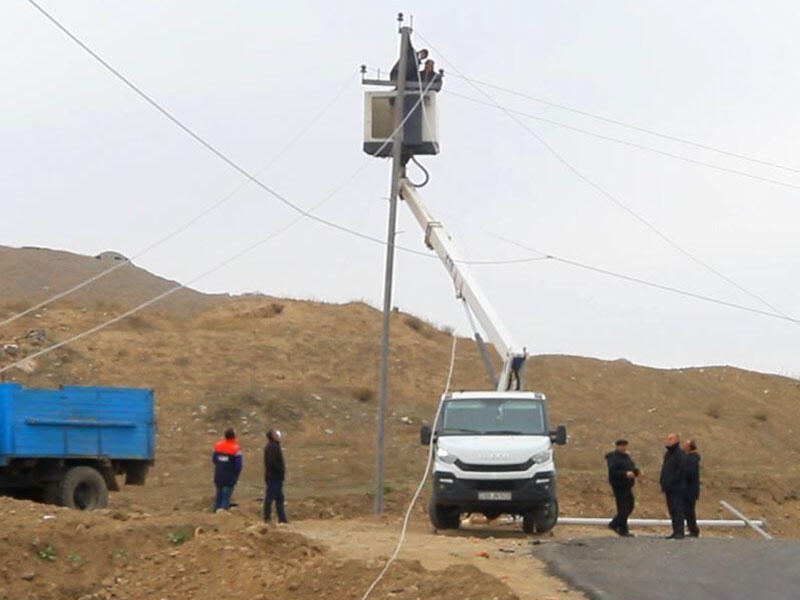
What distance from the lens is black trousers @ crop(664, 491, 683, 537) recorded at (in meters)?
22.1

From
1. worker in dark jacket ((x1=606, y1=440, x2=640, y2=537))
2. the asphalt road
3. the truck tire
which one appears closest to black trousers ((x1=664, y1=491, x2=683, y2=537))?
the asphalt road

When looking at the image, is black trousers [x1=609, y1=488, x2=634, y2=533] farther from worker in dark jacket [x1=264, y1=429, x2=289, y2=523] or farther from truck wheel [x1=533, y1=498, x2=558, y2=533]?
worker in dark jacket [x1=264, y1=429, x2=289, y2=523]

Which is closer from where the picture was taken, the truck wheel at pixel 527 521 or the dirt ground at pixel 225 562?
the dirt ground at pixel 225 562

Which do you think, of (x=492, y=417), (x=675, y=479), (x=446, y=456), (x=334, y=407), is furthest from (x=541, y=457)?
(x=334, y=407)

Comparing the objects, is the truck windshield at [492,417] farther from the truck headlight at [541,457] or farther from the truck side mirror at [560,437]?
the truck headlight at [541,457]

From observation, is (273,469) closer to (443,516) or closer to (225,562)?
(443,516)

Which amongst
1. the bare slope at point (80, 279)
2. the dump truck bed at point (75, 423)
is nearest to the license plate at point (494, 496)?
the dump truck bed at point (75, 423)

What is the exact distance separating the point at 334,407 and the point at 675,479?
23.1 meters

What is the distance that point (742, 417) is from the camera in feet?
169

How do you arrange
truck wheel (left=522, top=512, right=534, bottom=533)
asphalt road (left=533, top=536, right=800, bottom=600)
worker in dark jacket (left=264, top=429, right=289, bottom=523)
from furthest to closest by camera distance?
truck wheel (left=522, top=512, right=534, bottom=533) → worker in dark jacket (left=264, top=429, right=289, bottom=523) → asphalt road (left=533, top=536, right=800, bottom=600)

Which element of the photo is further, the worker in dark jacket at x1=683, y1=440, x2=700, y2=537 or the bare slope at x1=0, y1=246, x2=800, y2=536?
the bare slope at x1=0, y1=246, x2=800, y2=536

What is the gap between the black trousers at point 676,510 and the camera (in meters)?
22.1

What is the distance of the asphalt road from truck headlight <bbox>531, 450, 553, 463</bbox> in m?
2.15

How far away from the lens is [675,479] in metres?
22.2
